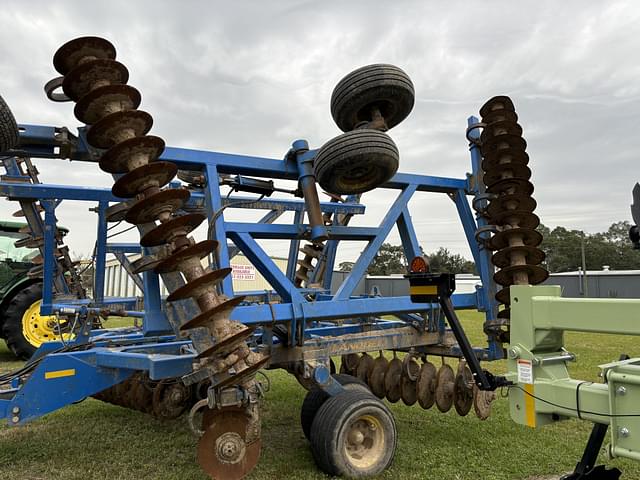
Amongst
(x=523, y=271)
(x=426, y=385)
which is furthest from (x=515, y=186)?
(x=426, y=385)

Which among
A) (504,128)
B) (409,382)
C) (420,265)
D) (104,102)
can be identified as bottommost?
(409,382)

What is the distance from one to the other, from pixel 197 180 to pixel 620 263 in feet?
226

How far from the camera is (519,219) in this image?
432cm

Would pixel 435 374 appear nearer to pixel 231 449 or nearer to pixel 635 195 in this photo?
pixel 231 449

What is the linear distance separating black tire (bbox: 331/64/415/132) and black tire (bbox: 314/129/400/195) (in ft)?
1.47

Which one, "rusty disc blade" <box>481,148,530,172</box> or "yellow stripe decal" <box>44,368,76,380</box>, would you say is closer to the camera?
"yellow stripe decal" <box>44,368,76,380</box>

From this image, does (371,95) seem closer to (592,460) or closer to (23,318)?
(592,460)

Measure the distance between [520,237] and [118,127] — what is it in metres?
3.08

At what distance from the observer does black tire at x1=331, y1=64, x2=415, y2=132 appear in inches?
158

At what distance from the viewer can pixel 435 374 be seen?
477 cm

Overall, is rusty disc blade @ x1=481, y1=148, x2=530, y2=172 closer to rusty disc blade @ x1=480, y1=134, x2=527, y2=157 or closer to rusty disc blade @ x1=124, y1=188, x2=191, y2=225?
rusty disc blade @ x1=480, y1=134, x2=527, y2=157

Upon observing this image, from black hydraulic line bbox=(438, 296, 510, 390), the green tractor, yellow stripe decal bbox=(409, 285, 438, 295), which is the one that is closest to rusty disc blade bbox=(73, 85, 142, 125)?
yellow stripe decal bbox=(409, 285, 438, 295)

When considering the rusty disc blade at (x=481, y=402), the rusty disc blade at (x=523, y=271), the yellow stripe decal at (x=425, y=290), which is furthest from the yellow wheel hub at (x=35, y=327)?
the yellow stripe decal at (x=425, y=290)

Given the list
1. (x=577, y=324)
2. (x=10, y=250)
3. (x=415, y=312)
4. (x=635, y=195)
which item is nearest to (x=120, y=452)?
(x=415, y=312)
